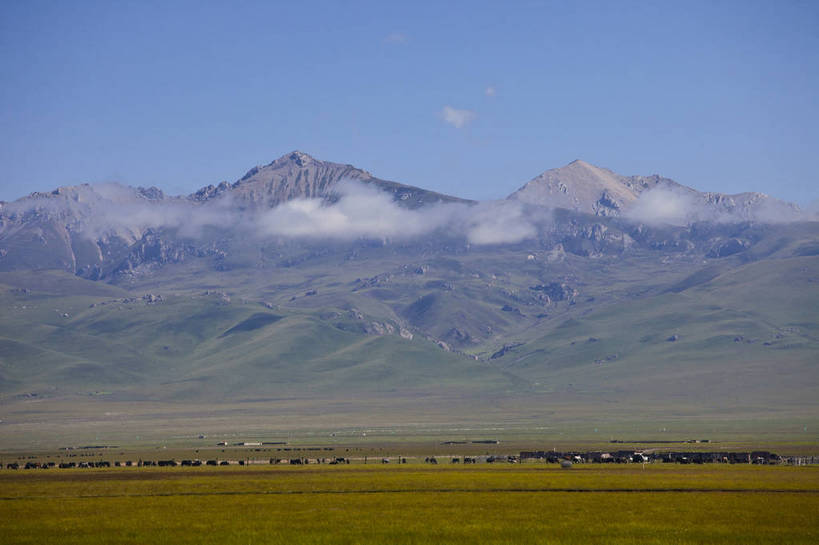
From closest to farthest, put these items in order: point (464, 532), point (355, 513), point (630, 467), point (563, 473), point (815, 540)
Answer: point (815, 540) < point (464, 532) < point (355, 513) < point (563, 473) < point (630, 467)

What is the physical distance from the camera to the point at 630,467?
422 ft

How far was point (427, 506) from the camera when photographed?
3354 inches

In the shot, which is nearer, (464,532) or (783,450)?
(464,532)

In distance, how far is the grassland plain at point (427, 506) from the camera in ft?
225

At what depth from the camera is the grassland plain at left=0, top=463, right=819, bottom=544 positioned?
68.5m

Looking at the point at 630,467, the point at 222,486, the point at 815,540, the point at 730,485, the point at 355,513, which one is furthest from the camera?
the point at 630,467

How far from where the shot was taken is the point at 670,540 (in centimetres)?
6425

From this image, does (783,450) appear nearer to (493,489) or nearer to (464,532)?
(493,489)

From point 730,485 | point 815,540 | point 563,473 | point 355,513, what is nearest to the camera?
point 815,540

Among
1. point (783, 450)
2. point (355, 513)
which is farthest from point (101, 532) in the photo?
point (783, 450)

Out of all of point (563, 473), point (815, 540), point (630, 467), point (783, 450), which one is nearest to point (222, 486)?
point (563, 473)

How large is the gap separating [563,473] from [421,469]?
2073 cm

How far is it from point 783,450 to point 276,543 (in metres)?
127

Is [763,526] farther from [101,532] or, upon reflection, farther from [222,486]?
[222,486]
